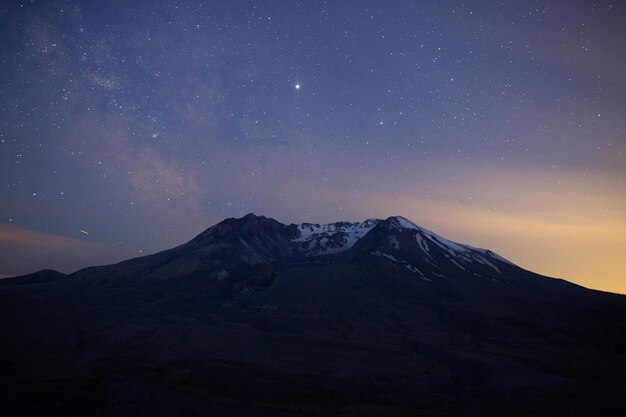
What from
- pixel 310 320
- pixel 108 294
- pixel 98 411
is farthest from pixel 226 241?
pixel 98 411

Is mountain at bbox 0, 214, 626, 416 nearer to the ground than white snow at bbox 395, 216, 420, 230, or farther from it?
nearer to the ground

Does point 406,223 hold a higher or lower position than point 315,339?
higher

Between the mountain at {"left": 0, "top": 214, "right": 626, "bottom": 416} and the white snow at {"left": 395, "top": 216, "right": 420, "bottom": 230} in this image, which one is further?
the white snow at {"left": 395, "top": 216, "right": 420, "bottom": 230}

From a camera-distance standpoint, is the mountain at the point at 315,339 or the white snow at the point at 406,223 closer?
the mountain at the point at 315,339

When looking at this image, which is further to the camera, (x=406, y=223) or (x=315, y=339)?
(x=406, y=223)

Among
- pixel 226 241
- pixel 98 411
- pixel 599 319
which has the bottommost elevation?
pixel 98 411

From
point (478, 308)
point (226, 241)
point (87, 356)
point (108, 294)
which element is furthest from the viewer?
point (226, 241)

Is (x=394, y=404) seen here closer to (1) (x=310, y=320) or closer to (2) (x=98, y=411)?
A: (2) (x=98, y=411)

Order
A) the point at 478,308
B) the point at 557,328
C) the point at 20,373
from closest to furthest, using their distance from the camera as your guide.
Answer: the point at 20,373, the point at 557,328, the point at 478,308
